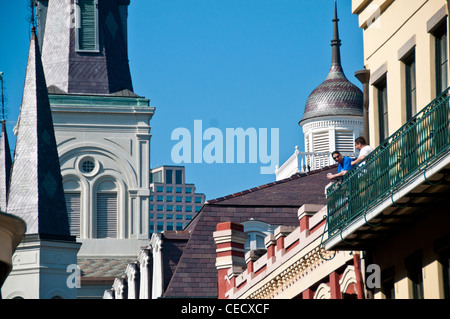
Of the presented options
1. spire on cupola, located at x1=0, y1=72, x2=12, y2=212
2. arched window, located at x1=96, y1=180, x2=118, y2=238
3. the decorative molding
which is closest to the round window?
arched window, located at x1=96, y1=180, x2=118, y2=238

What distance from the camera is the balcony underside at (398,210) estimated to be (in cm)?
2033

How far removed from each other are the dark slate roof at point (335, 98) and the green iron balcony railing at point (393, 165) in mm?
62978

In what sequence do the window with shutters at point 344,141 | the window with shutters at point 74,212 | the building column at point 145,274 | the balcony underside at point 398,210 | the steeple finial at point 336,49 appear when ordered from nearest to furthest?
1. the balcony underside at point 398,210
2. the building column at point 145,274
3. the window with shutters at point 344,141
4. the steeple finial at point 336,49
5. the window with shutters at point 74,212

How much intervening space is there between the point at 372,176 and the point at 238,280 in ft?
55.2

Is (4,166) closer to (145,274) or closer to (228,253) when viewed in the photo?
(145,274)

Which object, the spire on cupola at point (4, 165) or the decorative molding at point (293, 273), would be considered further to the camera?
the spire on cupola at point (4, 165)

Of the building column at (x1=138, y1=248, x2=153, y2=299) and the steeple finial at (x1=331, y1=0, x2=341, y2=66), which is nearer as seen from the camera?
the building column at (x1=138, y1=248, x2=153, y2=299)

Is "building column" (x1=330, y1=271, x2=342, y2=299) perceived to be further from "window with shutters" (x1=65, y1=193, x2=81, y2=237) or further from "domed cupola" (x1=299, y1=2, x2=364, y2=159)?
"window with shutters" (x1=65, y1=193, x2=81, y2=237)

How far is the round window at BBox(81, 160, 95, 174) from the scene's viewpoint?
108250 millimetres

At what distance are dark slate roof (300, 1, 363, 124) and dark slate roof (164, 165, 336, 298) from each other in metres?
41.2

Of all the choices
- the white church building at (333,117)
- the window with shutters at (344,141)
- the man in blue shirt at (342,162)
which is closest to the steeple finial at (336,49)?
the white church building at (333,117)

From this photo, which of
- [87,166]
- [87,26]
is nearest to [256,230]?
[87,166]
